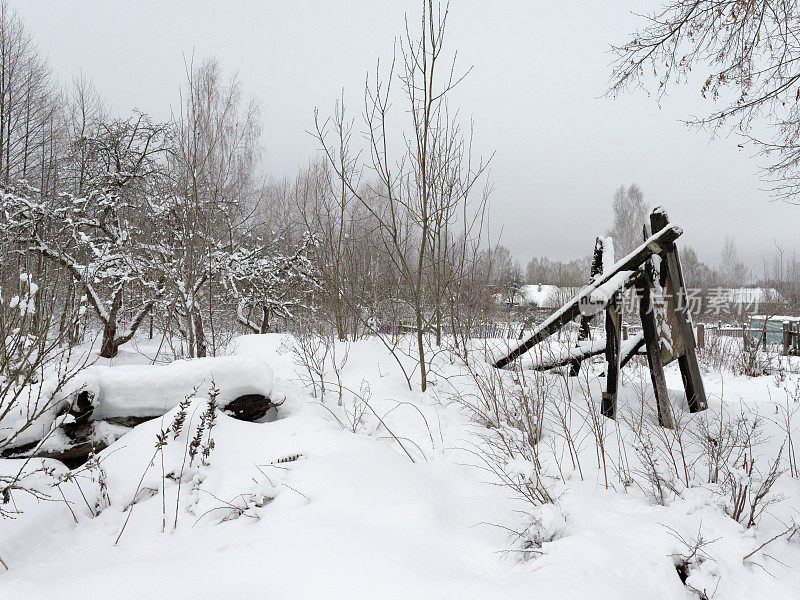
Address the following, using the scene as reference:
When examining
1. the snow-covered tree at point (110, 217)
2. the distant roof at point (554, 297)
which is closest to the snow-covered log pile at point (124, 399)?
the distant roof at point (554, 297)

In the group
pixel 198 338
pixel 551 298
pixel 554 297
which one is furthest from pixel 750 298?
pixel 198 338

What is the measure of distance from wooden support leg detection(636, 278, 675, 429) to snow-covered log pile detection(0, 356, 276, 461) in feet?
9.81

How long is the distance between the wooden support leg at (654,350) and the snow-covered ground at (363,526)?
28cm

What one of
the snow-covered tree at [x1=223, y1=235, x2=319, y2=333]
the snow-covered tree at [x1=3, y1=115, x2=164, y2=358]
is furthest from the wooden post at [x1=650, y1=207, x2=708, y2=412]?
the snow-covered tree at [x1=223, y1=235, x2=319, y2=333]

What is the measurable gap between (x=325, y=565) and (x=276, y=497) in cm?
74

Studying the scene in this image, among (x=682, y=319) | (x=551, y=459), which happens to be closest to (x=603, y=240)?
(x=682, y=319)

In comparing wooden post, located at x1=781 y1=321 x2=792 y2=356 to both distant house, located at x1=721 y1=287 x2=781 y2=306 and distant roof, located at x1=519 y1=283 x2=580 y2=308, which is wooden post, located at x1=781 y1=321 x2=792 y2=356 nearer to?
distant house, located at x1=721 y1=287 x2=781 y2=306

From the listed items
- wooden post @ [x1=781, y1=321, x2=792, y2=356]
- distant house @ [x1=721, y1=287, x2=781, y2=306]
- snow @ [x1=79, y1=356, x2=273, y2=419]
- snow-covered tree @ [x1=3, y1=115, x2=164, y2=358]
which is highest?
snow-covered tree @ [x1=3, y1=115, x2=164, y2=358]

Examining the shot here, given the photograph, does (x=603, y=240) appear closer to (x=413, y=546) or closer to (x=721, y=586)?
(x=721, y=586)

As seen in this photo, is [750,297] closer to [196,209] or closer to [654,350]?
[654,350]

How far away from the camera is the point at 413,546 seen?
1.81 metres

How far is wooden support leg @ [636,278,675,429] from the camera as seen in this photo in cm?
317

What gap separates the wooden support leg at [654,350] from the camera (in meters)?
3.17

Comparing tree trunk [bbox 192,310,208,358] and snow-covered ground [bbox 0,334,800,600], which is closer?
snow-covered ground [bbox 0,334,800,600]
